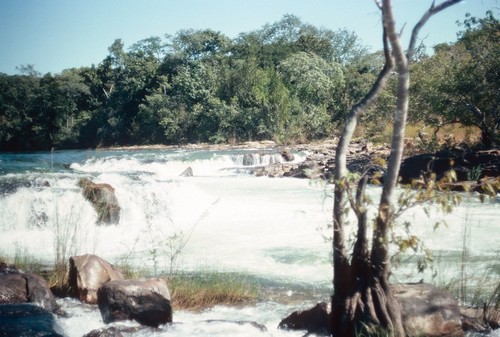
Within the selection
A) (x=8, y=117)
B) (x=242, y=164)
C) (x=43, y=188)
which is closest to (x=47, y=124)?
(x=8, y=117)

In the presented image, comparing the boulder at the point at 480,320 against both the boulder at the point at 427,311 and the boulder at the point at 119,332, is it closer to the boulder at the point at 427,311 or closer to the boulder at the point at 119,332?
the boulder at the point at 427,311

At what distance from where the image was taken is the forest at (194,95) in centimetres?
3650

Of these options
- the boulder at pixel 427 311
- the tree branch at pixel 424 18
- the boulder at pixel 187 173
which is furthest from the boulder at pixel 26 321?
the boulder at pixel 187 173

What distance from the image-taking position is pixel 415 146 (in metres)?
19.1

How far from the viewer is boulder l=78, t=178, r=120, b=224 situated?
406 inches

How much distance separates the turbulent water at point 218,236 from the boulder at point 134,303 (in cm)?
17

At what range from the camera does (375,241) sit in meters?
3.34

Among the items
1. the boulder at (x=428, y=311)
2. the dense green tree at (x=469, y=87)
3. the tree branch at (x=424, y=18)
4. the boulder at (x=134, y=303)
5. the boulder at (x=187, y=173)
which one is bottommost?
the boulder at (x=134, y=303)

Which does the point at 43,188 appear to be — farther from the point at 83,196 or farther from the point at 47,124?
the point at 47,124

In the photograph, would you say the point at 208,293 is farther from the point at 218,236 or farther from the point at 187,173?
the point at 187,173

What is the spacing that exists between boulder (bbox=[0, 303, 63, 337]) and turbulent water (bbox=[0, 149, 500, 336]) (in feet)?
1.13

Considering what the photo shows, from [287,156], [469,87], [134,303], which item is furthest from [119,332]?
[287,156]

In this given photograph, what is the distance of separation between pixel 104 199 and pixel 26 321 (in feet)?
23.4

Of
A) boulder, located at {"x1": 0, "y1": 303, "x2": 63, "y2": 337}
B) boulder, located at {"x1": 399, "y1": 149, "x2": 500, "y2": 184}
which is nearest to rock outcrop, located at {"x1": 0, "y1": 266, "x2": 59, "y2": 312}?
boulder, located at {"x1": 0, "y1": 303, "x2": 63, "y2": 337}
